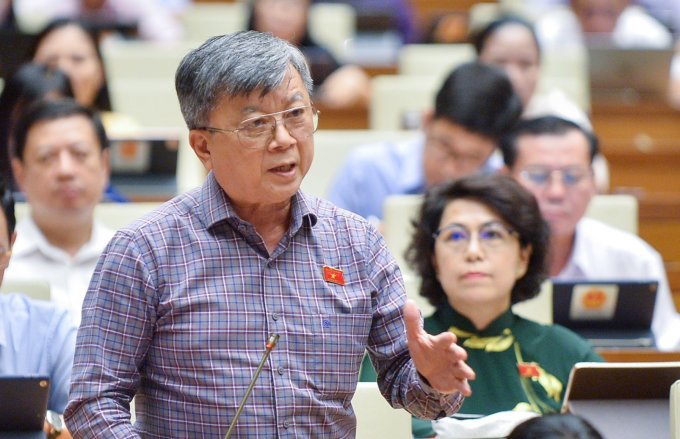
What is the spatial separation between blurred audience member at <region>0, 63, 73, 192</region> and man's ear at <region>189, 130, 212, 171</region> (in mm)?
1740

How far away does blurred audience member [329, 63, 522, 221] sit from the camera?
309 cm

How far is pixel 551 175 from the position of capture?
10.1 ft

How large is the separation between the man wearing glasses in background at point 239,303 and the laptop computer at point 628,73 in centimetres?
316

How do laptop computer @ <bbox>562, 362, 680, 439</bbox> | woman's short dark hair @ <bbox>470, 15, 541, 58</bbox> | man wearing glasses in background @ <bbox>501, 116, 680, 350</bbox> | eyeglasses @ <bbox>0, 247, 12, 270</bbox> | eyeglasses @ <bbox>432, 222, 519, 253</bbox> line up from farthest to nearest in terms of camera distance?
1. woman's short dark hair @ <bbox>470, 15, 541, 58</bbox>
2. man wearing glasses in background @ <bbox>501, 116, 680, 350</bbox>
3. eyeglasses @ <bbox>432, 222, 519, 253</bbox>
4. eyeglasses @ <bbox>0, 247, 12, 270</bbox>
5. laptop computer @ <bbox>562, 362, 680, 439</bbox>

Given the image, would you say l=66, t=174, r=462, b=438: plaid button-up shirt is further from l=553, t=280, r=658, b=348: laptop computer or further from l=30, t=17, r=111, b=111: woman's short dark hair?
l=30, t=17, r=111, b=111: woman's short dark hair

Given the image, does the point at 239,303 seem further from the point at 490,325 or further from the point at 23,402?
the point at 490,325

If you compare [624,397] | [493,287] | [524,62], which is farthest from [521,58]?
[624,397]

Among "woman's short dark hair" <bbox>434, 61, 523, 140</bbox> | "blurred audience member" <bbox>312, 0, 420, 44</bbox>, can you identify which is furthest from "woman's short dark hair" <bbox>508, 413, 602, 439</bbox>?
"blurred audience member" <bbox>312, 0, 420, 44</bbox>

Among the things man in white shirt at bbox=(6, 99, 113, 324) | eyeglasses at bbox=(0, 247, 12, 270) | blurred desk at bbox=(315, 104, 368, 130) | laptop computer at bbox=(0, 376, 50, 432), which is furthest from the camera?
blurred desk at bbox=(315, 104, 368, 130)

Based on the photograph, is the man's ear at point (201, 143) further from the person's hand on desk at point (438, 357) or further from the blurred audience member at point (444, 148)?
the blurred audience member at point (444, 148)

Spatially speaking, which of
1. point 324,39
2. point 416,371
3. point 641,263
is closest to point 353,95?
point 324,39

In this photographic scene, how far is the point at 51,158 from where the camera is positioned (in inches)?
110

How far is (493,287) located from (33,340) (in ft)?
2.58

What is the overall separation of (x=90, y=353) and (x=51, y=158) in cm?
143
